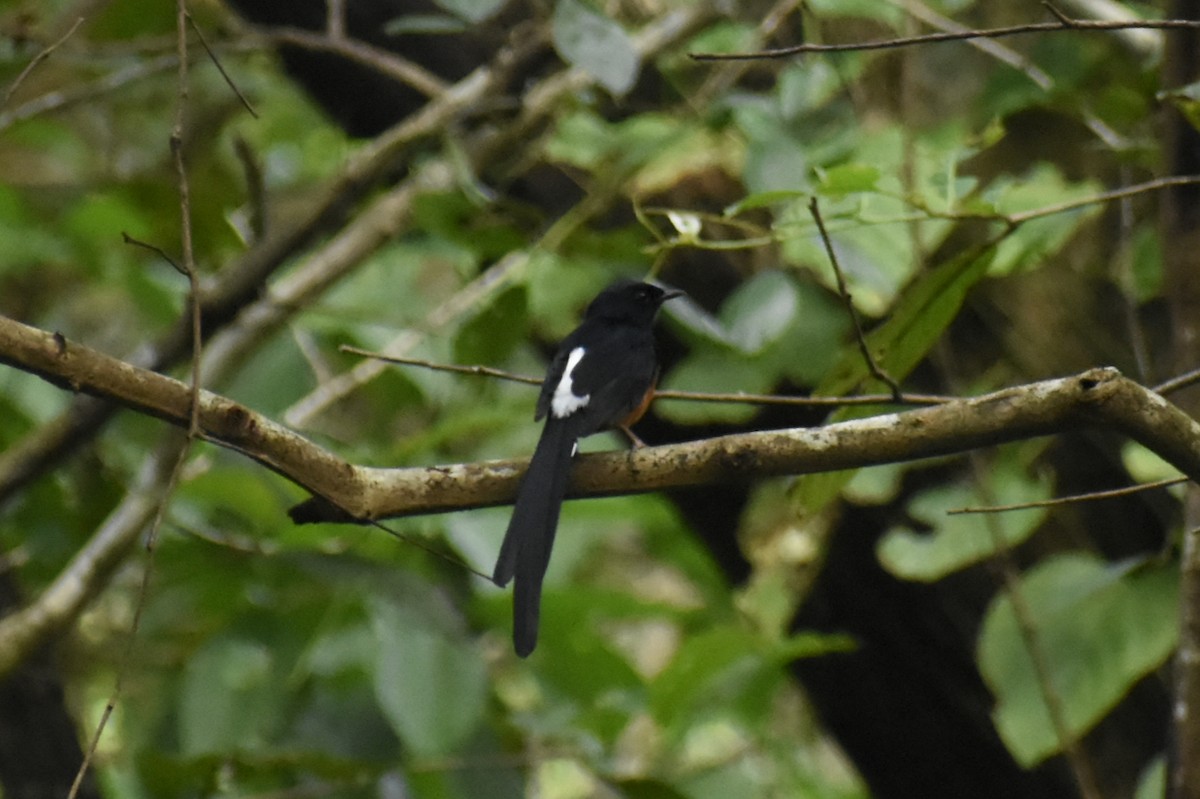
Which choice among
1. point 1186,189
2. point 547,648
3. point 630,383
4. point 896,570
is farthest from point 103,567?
point 1186,189

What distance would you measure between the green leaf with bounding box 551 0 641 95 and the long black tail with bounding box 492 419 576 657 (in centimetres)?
75

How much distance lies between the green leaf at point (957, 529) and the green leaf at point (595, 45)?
119 cm

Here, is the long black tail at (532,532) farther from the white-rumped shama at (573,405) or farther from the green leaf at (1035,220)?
the green leaf at (1035,220)

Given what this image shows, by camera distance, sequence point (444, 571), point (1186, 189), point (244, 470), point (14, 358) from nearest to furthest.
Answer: point (14, 358) → point (1186, 189) → point (244, 470) → point (444, 571)

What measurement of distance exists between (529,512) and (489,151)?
1697 mm

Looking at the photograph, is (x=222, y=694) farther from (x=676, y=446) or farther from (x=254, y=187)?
(x=676, y=446)

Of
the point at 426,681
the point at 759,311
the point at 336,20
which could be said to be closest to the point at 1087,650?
the point at 759,311

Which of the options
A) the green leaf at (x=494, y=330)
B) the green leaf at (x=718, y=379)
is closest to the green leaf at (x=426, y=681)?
the green leaf at (x=494, y=330)

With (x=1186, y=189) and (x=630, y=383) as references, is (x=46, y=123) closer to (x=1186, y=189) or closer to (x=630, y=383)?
(x=630, y=383)

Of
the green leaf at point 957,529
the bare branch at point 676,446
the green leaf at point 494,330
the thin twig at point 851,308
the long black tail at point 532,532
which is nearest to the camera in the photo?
the bare branch at point 676,446

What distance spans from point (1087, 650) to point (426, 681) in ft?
4.28

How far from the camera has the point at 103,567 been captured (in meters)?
3.26

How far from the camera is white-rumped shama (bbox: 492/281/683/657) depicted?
2.33 meters

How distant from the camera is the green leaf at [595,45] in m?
2.70
